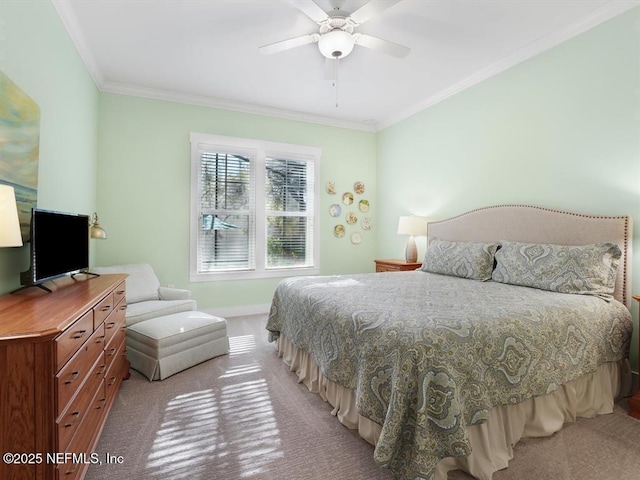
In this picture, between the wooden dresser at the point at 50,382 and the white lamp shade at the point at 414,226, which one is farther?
the white lamp shade at the point at 414,226

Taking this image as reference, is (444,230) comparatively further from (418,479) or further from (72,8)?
(72,8)

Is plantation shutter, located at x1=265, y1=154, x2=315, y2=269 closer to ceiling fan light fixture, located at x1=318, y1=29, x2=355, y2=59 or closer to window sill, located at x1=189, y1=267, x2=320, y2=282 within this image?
window sill, located at x1=189, y1=267, x2=320, y2=282

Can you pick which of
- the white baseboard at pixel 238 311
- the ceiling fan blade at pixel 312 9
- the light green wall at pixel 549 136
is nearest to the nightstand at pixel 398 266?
the light green wall at pixel 549 136

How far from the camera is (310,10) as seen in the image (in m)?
2.26

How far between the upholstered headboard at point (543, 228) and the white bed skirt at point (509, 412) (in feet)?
2.28

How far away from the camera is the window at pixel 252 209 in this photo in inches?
166

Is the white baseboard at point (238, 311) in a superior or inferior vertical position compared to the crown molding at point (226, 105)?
inferior

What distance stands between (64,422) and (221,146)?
3.66m

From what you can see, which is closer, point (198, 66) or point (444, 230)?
point (198, 66)

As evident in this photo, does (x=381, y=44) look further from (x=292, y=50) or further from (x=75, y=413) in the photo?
(x=75, y=413)

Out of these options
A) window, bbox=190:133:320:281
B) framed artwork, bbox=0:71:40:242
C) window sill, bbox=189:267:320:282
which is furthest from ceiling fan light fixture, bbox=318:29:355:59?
window sill, bbox=189:267:320:282

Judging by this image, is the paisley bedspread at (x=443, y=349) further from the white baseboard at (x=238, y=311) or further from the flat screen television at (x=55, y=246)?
the white baseboard at (x=238, y=311)

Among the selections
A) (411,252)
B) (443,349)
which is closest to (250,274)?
(411,252)

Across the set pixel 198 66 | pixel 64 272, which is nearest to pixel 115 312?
pixel 64 272
